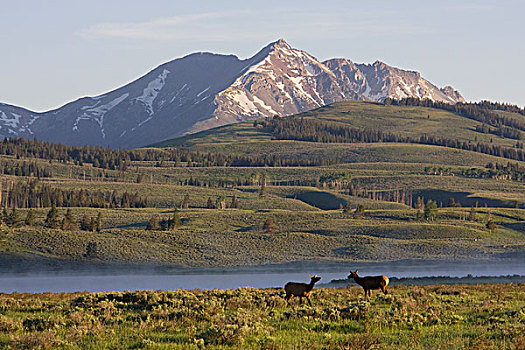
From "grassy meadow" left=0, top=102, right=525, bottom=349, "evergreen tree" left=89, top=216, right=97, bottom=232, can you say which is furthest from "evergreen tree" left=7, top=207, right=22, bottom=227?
"evergreen tree" left=89, top=216, right=97, bottom=232

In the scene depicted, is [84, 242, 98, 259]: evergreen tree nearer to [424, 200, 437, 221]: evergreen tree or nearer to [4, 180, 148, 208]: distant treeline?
[4, 180, 148, 208]: distant treeline

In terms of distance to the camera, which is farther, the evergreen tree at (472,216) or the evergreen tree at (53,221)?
the evergreen tree at (472,216)

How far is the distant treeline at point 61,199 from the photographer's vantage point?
557 ft

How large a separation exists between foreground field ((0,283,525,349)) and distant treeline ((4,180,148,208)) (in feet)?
462

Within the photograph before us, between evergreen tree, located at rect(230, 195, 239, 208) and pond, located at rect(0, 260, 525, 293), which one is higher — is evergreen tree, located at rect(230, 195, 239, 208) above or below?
above

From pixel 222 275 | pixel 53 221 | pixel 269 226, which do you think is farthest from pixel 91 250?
pixel 269 226

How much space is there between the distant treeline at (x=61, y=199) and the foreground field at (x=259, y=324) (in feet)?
462

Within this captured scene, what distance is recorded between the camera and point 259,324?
907 inches

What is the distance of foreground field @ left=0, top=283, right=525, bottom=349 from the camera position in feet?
66.2

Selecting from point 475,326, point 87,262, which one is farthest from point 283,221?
point 475,326

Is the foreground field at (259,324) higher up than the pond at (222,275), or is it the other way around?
the foreground field at (259,324)

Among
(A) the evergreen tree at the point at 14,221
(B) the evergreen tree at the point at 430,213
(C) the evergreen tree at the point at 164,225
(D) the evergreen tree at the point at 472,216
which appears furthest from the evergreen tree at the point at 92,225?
(D) the evergreen tree at the point at 472,216

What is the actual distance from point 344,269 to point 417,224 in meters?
38.2

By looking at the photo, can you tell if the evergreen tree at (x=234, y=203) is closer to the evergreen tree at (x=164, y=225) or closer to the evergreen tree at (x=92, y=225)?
the evergreen tree at (x=164, y=225)
